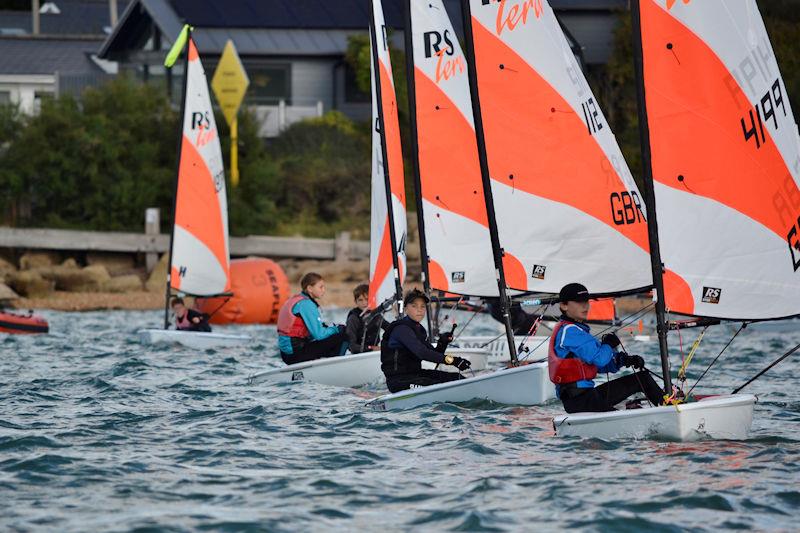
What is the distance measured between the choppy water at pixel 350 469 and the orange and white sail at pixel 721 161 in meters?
0.98

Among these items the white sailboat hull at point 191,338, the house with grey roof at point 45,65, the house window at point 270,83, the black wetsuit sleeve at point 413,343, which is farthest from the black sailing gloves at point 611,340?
the house with grey roof at point 45,65

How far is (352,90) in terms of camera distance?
35406mm

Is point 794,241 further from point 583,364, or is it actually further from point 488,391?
point 488,391

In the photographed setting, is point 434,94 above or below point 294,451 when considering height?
above

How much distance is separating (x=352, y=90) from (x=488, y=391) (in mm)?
25862

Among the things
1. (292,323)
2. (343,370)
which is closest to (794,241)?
(343,370)

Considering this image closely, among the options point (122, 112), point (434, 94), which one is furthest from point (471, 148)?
point (122, 112)

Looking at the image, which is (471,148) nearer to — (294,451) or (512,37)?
(512,37)

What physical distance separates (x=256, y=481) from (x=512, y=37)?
5409 millimetres

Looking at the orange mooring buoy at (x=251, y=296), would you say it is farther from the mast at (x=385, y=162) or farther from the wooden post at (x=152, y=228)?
the mast at (x=385, y=162)

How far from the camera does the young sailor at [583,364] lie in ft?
27.8

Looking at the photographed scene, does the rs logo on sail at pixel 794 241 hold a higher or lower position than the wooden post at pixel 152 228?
lower

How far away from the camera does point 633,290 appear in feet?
35.0

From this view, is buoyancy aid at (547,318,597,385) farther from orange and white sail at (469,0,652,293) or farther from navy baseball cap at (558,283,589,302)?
orange and white sail at (469,0,652,293)
